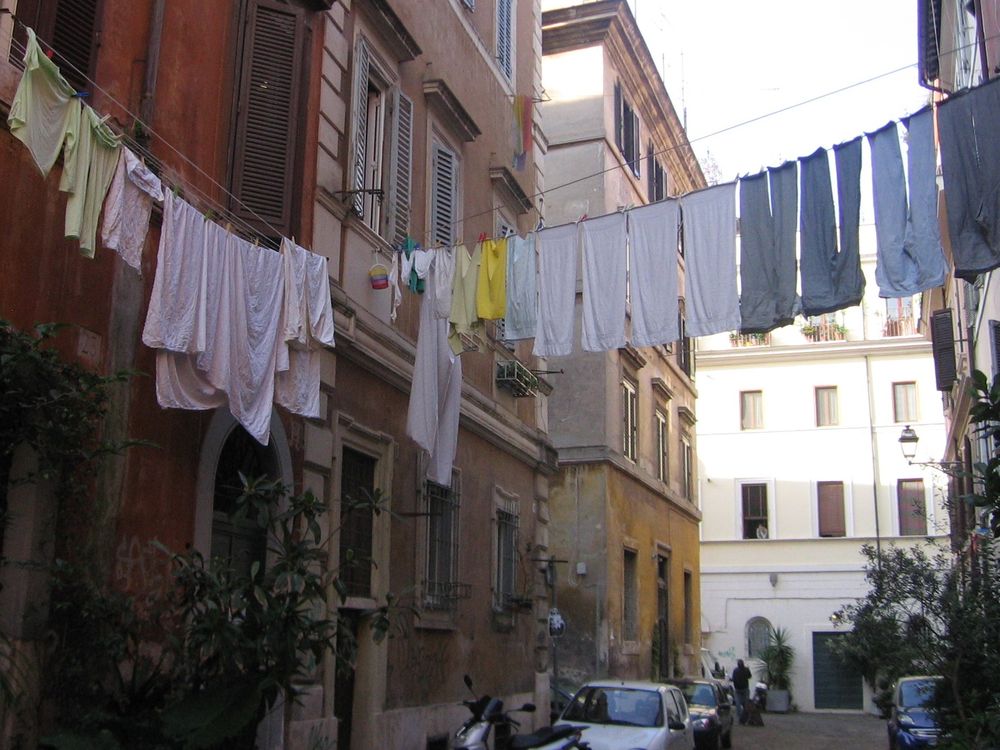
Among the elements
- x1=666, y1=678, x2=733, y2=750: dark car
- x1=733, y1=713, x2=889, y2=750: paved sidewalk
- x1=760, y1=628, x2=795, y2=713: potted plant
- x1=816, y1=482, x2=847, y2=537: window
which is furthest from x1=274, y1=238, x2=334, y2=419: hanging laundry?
x1=816, y1=482, x2=847, y2=537: window

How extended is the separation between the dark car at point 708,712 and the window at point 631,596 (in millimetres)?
3542

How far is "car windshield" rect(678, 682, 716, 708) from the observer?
20.2 meters

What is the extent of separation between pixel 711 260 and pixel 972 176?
2.60 m

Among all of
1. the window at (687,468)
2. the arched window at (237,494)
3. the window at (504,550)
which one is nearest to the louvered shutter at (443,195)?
the window at (504,550)

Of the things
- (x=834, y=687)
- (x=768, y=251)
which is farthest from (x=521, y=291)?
(x=834, y=687)

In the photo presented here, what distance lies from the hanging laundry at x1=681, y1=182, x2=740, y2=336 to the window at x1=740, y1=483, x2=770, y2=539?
95.2 feet

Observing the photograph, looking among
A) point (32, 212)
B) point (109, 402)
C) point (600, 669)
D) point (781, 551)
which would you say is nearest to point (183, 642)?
point (109, 402)

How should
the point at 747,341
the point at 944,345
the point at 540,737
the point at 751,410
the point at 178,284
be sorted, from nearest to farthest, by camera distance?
the point at 178,284 < the point at 540,737 < the point at 944,345 < the point at 751,410 < the point at 747,341

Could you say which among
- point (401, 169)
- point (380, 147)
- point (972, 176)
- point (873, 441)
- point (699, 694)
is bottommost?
point (699, 694)

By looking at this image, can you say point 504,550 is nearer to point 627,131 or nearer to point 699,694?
point 699,694

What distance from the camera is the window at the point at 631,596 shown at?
990 inches

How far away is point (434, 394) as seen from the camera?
12.7 m

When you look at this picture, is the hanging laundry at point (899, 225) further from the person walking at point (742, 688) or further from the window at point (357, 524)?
the person walking at point (742, 688)

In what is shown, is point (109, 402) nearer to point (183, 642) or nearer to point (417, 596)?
point (183, 642)
